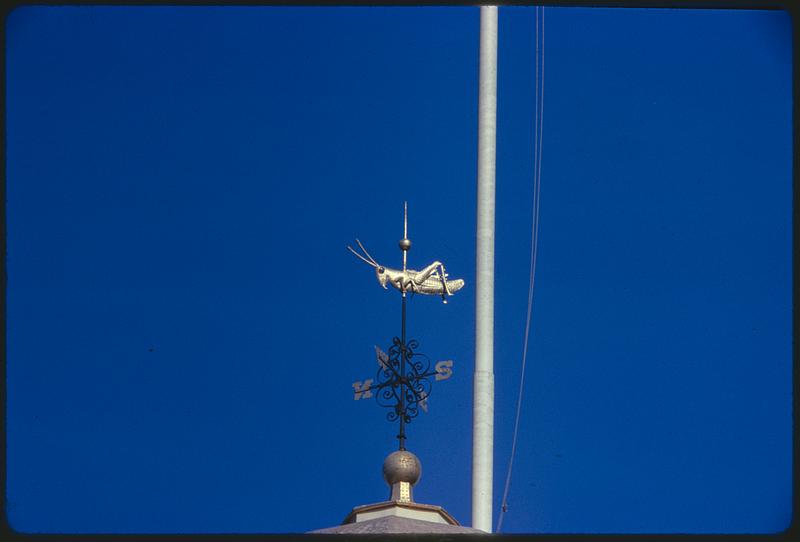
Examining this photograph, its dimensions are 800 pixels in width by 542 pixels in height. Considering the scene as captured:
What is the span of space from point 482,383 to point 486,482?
184 cm

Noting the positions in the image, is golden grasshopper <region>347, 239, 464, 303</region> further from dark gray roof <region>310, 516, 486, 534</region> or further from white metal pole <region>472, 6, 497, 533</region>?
white metal pole <region>472, 6, 497, 533</region>

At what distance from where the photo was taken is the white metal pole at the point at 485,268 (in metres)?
38.9

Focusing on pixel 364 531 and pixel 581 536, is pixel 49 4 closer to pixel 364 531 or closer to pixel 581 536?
pixel 581 536

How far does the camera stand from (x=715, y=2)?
428 inches

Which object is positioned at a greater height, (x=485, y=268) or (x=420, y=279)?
(x=485, y=268)

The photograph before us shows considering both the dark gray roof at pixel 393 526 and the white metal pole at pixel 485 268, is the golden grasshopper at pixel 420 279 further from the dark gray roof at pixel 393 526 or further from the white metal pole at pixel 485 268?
the white metal pole at pixel 485 268

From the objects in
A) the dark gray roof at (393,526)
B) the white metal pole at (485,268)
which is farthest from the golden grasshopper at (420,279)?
the white metal pole at (485,268)

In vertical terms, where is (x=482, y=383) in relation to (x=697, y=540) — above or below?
above

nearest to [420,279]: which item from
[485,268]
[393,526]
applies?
[393,526]

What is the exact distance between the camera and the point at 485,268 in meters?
39.5

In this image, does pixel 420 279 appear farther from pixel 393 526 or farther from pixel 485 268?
pixel 485 268

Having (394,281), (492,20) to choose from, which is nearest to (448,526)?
(394,281)

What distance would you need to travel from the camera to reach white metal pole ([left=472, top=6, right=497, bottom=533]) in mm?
38875

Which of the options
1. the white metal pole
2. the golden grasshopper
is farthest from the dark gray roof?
the white metal pole
